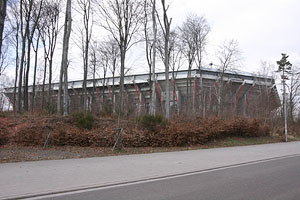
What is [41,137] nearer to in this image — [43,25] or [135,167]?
[135,167]

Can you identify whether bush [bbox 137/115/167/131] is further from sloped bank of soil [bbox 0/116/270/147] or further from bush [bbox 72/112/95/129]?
bush [bbox 72/112/95/129]

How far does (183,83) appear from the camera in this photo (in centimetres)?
4219

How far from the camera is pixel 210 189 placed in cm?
637

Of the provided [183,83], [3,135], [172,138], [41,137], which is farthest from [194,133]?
[183,83]

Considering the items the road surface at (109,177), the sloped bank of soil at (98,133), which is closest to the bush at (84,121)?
the sloped bank of soil at (98,133)

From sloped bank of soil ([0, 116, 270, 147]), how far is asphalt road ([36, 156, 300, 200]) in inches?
337

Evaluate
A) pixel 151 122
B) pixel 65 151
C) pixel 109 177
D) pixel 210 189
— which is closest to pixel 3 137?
A: pixel 65 151

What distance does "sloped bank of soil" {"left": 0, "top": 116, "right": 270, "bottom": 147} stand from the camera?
1535 cm

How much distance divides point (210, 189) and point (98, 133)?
430 inches

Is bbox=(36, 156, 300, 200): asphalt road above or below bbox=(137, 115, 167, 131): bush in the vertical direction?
below

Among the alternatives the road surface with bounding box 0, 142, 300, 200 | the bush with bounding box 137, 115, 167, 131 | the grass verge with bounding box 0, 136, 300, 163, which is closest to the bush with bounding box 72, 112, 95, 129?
the grass verge with bounding box 0, 136, 300, 163

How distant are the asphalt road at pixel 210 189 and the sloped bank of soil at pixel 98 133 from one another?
855 cm

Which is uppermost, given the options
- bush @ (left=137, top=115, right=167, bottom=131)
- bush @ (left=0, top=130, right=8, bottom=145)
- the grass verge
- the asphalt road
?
bush @ (left=137, top=115, right=167, bottom=131)

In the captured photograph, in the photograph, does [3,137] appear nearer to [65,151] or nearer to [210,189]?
[65,151]
